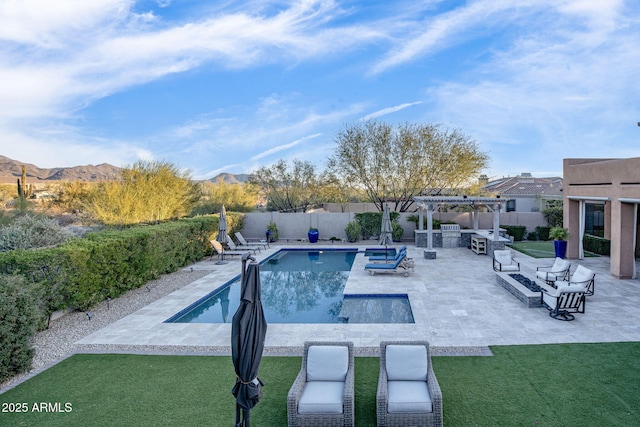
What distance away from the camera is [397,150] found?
24859mm

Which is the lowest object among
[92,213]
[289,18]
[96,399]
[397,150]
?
[96,399]

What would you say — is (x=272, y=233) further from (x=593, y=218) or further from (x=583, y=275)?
(x=593, y=218)

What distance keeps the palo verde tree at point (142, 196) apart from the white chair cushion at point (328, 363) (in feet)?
47.7

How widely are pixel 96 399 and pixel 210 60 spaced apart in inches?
795

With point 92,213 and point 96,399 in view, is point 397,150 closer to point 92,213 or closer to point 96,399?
point 92,213

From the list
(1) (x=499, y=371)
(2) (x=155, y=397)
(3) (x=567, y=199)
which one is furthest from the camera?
(3) (x=567, y=199)

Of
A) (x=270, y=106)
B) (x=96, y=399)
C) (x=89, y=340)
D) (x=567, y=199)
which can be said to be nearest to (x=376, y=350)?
(x=96, y=399)

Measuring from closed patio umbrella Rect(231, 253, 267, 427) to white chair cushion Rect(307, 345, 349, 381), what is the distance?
3.31 ft

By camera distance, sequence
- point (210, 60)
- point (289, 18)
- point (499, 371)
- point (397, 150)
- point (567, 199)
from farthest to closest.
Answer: point (397, 150), point (210, 60), point (289, 18), point (567, 199), point (499, 371)

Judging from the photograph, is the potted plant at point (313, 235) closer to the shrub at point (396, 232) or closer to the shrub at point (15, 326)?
the shrub at point (396, 232)

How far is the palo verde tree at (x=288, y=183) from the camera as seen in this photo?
32812mm

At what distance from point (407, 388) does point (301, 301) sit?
6.51 metres

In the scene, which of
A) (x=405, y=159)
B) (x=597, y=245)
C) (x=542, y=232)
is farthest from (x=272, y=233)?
(x=597, y=245)

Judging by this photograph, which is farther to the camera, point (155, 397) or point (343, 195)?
point (343, 195)
